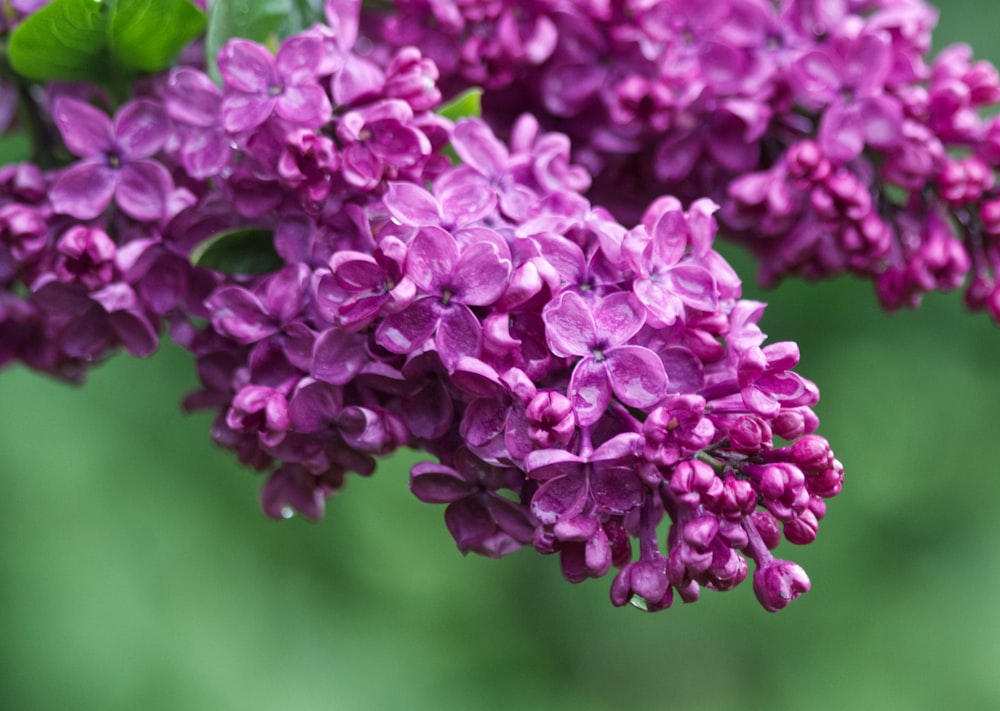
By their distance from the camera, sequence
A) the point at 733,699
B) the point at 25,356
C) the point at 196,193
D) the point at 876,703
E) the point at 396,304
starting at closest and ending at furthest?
the point at 396,304, the point at 196,193, the point at 25,356, the point at 876,703, the point at 733,699

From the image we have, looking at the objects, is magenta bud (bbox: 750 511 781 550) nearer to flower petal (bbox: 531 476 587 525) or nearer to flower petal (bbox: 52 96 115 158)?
flower petal (bbox: 531 476 587 525)

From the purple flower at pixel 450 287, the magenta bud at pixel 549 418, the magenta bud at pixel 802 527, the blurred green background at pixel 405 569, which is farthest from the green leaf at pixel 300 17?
the blurred green background at pixel 405 569

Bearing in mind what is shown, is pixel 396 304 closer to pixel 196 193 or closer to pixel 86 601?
pixel 196 193

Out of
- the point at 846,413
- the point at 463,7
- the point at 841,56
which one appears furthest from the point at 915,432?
the point at 463,7

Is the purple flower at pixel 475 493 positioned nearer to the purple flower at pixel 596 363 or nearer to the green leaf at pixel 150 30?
the purple flower at pixel 596 363

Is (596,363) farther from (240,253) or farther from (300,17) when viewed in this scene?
(300,17)

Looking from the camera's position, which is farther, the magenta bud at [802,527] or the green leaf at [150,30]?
the green leaf at [150,30]

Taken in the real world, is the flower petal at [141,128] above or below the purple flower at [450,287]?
below
